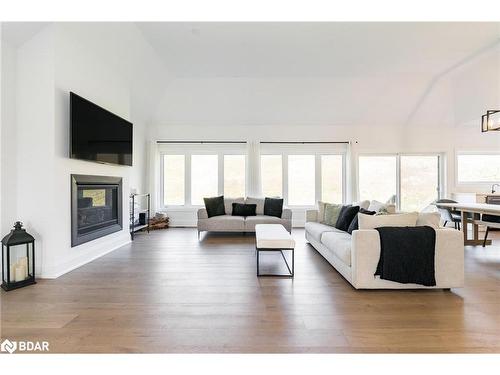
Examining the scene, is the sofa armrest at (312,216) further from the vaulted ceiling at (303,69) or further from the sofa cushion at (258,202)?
the vaulted ceiling at (303,69)

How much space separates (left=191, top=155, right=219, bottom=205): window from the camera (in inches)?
285

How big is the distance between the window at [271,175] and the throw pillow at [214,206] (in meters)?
1.49

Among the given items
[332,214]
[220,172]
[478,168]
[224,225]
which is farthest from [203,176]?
[478,168]

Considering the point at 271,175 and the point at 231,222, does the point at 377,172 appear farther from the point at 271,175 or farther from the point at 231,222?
the point at 231,222

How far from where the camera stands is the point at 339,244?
319cm

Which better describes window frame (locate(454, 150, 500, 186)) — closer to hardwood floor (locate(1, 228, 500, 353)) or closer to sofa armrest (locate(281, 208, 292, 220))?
hardwood floor (locate(1, 228, 500, 353))

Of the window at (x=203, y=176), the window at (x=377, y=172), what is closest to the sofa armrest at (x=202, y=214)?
the window at (x=203, y=176)

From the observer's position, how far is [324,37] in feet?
14.0

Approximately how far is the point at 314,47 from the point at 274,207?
338 cm

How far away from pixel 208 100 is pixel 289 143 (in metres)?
2.45

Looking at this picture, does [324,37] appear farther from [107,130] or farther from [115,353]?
[115,353]

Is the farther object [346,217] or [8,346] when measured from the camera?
[346,217]
